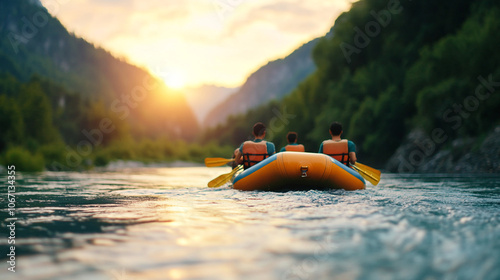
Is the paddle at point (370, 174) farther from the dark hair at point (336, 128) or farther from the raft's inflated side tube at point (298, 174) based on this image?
the raft's inflated side tube at point (298, 174)

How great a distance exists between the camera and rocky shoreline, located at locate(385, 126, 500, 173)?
16.2 m

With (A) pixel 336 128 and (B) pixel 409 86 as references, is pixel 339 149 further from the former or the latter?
(B) pixel 409 86

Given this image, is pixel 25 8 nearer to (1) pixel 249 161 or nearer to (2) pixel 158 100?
(2) pixel 158 100

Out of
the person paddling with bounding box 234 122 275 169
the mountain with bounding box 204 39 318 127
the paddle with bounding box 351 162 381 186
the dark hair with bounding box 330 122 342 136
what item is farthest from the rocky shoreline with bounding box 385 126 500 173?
the mountain with bounding box 204 39 318 127

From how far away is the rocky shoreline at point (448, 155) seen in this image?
16219 millimetres

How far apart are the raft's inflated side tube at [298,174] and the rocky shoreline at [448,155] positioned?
10.8m

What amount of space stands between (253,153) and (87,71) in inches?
4777

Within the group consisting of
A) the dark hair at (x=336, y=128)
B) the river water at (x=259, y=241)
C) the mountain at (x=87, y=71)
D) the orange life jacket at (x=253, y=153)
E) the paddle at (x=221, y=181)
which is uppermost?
the mountain at (x=87, y=71)

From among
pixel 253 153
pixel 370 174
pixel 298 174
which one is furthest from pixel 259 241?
pixel 370 174

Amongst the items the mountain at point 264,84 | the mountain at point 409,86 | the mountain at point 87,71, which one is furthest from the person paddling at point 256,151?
the mountain at point 264,84

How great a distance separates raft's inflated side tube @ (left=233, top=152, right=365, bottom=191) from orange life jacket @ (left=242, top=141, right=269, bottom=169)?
75 centimetres

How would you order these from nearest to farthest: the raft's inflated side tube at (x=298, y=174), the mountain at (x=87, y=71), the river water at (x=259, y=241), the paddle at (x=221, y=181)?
1. the river water at (x=259, y=241)
2. the raft's inflated side tube at (x=298, y=174)
3. the paddle at (x=221, y=181)
4. the mountain at (x=87, y=71)

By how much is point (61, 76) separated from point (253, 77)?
10275 cm

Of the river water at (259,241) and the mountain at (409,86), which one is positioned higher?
the mountain at (409,86)
